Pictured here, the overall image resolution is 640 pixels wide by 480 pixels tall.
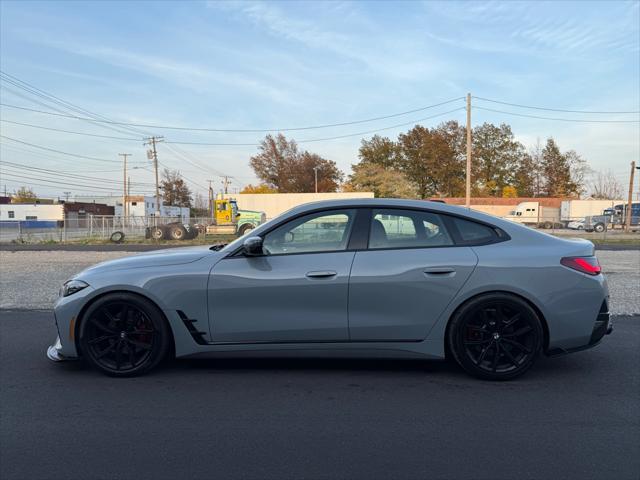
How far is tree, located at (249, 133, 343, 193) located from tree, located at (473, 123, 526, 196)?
25.7 m

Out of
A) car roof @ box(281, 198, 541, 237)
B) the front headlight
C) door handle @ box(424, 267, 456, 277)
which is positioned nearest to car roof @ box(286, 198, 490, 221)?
car roof @ box(281, 198, 541, 237)

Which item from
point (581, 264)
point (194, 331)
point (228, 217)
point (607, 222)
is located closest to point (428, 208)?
point (581, 264)

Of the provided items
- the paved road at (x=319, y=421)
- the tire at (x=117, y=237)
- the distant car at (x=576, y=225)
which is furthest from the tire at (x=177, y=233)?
the distant car at (x=576, y=225)

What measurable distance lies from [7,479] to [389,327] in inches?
106

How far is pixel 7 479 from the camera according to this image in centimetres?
262

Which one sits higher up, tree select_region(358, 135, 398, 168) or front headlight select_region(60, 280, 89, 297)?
tree select_region(358, 135, 398, 168)

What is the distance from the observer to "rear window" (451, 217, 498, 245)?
4.09m

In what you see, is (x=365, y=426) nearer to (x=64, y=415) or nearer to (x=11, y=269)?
(x=64, y=415)

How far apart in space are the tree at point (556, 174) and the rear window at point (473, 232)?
275 feet

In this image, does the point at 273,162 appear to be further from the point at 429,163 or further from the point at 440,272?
the point at 440,272

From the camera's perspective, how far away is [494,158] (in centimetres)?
7725

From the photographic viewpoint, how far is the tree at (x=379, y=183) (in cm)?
6003

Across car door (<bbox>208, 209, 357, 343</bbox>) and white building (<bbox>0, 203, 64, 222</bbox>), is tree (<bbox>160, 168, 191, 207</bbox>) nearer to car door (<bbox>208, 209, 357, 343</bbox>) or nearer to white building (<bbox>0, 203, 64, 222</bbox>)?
white building (<bbox>0, 203, 64, 222</bbox>)

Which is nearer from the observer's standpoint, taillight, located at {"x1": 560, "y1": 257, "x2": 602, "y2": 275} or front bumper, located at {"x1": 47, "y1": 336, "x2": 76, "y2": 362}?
taillight, located at {"x1": 560, "y1": 257, "x2": 602, "y2": 275}
